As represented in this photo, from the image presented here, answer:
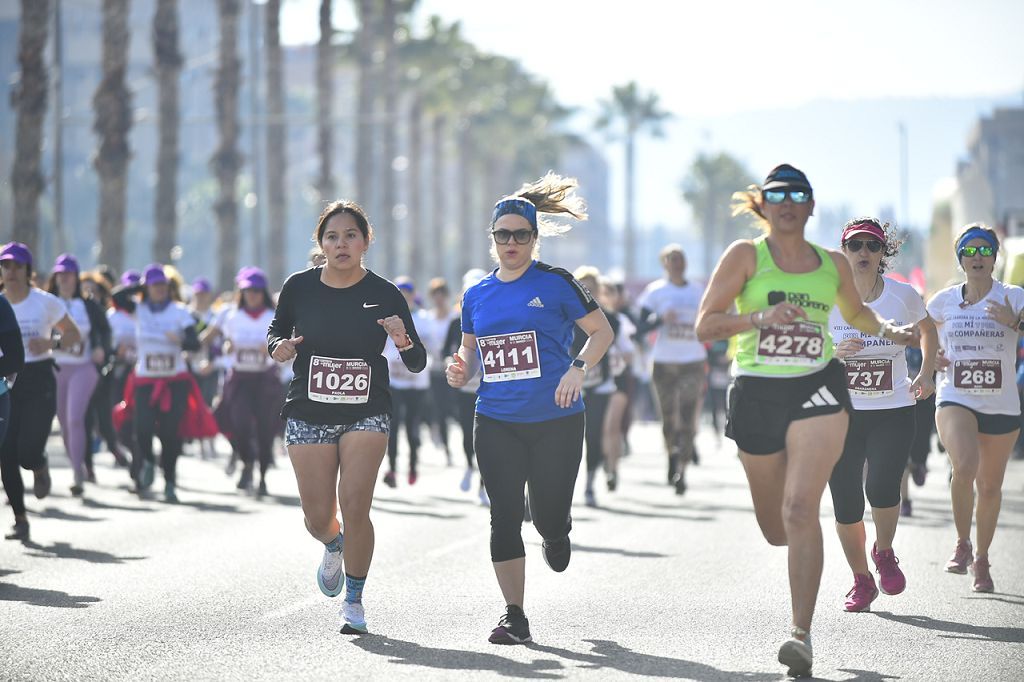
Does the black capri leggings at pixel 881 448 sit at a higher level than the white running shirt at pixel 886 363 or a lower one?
lower

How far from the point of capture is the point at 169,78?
1336 inches

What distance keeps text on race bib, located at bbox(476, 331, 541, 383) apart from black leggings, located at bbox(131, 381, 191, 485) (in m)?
7.94

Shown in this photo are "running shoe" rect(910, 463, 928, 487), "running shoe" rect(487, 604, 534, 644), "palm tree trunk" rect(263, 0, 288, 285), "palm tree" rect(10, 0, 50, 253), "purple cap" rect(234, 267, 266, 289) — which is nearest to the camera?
"running shoe" rect(487, 604, 534, 644)

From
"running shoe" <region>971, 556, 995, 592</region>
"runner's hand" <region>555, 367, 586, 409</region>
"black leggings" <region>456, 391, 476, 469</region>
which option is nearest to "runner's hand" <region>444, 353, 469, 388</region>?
"runner's hand" <region>555, 367, 586, 409</region>

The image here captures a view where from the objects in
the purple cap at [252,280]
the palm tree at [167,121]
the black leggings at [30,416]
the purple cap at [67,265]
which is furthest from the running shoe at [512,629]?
the palm tree at [167,121]

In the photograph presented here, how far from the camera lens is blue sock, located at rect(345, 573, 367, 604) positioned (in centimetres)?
855

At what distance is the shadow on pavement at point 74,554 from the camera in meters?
11.6

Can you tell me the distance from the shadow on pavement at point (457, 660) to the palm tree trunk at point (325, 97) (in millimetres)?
38315

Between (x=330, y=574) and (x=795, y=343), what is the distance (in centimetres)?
268

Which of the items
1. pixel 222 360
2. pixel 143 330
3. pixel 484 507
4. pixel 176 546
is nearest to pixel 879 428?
pixel 176 546

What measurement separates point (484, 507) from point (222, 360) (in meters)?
7.44

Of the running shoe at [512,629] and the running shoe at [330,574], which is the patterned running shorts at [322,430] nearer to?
the running shoe at [330,574]

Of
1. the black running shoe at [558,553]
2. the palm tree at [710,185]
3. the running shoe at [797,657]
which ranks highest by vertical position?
the palm tree at [710,185]

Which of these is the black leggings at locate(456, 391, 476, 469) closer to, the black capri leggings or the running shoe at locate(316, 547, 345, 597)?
the black capri leggings
